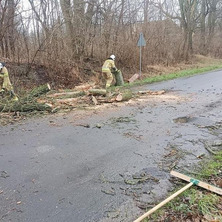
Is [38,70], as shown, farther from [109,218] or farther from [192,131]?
[109,218]

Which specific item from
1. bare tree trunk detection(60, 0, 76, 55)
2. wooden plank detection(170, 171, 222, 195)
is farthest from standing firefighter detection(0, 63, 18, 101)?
wooden plank detection(170, 171, 222, 195)

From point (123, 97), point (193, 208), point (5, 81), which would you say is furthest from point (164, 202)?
point (5, 81)

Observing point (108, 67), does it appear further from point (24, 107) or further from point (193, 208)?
point (193, 208)

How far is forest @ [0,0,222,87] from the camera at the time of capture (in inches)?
471

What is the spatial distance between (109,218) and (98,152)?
5.79 ft

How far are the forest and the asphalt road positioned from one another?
6480 millimetres

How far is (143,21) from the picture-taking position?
17.1 meters

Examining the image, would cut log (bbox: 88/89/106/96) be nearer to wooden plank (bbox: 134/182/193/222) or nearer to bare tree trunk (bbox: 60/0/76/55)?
bare tree trunk (bbox: 60/0/76/55)

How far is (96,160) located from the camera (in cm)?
401

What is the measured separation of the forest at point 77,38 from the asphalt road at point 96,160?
255 inches

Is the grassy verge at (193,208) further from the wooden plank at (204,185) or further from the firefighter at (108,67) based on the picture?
the firefighter at (108,67)

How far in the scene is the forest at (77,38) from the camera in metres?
12.0

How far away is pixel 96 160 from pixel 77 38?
36.1 feet

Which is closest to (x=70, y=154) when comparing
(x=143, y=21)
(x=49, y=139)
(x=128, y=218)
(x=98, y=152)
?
(x=98, y=152)
